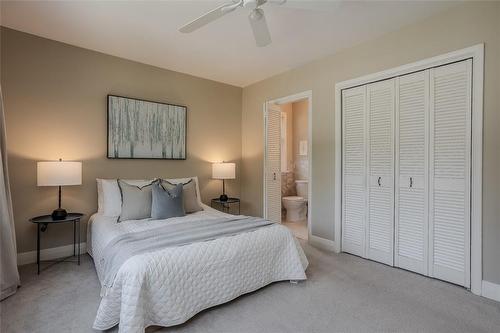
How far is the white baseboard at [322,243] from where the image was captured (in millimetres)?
3527

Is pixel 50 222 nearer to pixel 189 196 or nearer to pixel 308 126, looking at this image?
pixel 189 196

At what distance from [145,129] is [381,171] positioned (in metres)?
3.14

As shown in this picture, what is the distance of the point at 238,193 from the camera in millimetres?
4891

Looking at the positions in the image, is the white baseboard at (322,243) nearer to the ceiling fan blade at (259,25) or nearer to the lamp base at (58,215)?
the ceiling fan blade at (259,25)

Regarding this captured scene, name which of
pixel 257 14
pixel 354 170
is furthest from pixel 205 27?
pixel 354 170

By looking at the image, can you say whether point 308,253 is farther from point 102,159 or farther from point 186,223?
point 102,159

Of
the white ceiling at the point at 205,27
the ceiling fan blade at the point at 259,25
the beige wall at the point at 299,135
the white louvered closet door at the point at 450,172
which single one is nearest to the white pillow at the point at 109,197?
the white ceiling at the point at 205,27

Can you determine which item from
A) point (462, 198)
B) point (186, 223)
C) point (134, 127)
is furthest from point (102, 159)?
point (462, 198)

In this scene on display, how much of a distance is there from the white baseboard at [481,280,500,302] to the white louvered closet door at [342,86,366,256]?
1.14 meters

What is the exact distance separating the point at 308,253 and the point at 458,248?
155 cm

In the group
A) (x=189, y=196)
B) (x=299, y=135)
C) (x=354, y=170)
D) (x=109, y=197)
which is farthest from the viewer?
(x=299, y=135)

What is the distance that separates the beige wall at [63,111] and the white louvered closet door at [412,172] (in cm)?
300

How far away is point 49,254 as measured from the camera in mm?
3092

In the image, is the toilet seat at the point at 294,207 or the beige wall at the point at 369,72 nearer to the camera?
the beige wall at the point at 369,72
